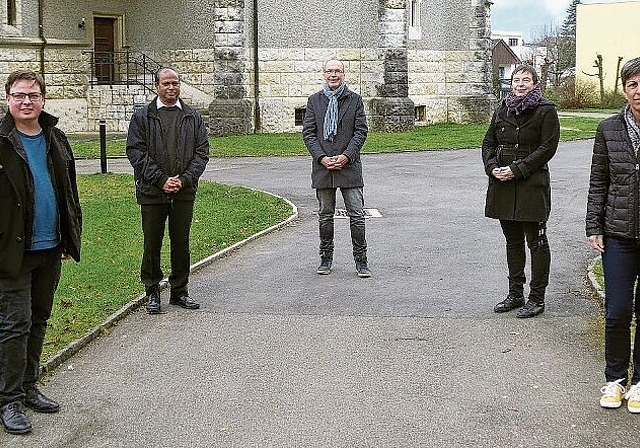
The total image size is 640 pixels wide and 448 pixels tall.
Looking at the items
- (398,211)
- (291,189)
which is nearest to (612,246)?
(398,211)

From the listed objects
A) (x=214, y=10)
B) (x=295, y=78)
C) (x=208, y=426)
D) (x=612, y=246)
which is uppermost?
(x=214, y=10)

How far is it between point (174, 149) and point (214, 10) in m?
22.7

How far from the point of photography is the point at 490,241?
41.4ft

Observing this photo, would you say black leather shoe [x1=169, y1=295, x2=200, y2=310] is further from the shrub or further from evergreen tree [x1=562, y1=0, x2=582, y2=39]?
evergreen tree [x1=562, y1=0, x2=582, y2=39]

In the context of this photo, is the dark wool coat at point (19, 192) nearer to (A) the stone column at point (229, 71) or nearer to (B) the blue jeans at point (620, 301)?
(B) the blue jeans at point (620, 301)

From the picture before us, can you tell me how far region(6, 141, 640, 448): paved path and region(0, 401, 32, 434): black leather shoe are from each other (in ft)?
0.33

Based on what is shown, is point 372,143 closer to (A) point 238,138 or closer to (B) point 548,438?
(A) point 238,138

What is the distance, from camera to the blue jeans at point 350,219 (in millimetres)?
10500

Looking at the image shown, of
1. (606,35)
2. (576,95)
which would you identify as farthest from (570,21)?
(576,95)

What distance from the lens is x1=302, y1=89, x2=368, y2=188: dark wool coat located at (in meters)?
10.4

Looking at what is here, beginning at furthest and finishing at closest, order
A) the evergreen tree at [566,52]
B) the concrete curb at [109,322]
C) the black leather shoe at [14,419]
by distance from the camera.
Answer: the evergreen tree at [566,52] → the concrete curb at [109,322] → the black leather shoe at [14,419]

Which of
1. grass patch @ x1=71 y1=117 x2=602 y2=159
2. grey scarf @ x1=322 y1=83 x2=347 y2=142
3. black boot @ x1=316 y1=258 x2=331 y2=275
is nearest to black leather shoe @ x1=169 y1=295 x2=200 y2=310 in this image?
black boot @ x1=316 y1=258 x2=331 y2=275

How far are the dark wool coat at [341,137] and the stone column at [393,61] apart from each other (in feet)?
69.0

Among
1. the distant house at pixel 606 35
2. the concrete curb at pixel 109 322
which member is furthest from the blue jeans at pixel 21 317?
the distant house at pixel 606 35
